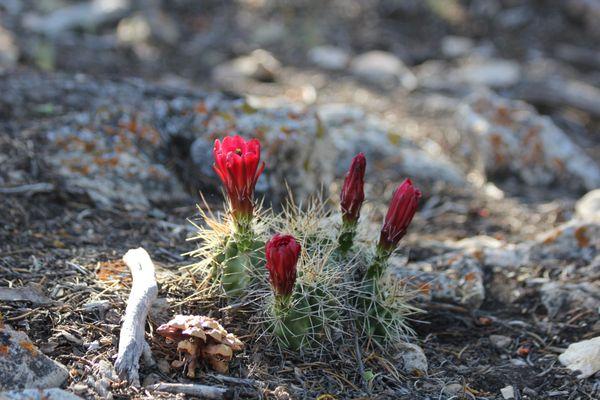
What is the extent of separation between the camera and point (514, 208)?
5773 millimetres

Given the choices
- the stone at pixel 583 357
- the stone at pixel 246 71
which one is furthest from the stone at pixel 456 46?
the stone at pixel 583 357

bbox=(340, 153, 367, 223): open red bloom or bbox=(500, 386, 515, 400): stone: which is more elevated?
bbox=(340, 153, 367, 223): open red bloom

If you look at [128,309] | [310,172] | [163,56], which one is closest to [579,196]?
[310,172]

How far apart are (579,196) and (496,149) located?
0.83 m

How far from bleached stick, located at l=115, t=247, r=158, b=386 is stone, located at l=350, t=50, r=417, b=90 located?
6.01 metres

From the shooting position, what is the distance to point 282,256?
270 centimetres

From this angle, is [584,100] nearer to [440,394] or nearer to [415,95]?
[415,95]

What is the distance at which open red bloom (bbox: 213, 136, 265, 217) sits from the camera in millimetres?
2893

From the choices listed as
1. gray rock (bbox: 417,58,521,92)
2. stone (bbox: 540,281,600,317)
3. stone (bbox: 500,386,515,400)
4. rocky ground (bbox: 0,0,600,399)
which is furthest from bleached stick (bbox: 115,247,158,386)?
gray rock (bbox: 417,58,521,92)

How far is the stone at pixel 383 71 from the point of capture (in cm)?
880

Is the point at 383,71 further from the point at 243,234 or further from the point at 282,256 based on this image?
the point at 282,256

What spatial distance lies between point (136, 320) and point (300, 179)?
7.53ft

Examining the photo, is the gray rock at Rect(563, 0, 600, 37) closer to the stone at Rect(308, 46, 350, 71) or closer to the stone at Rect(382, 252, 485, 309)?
Result: the stone at Rect(308, 46, 350, 71)

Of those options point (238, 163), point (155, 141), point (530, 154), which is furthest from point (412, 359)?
point (530, 154)
